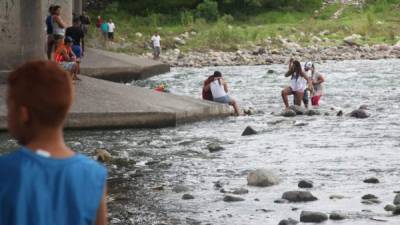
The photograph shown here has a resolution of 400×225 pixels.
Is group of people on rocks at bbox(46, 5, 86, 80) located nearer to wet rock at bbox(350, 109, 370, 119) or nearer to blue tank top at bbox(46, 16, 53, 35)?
blue tank top at bbox(46, 16, 53, 35)

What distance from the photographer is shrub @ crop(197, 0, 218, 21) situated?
68.6m

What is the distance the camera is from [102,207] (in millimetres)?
4066

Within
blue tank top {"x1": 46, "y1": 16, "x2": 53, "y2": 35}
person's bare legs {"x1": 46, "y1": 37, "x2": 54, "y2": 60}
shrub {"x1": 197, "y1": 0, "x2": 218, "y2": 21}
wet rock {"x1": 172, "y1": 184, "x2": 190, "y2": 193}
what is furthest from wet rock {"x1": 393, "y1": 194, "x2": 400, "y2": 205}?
shrub {"x1": 197, "y1": 0, "x2": 218, "y2": 21}

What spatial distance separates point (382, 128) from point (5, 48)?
361 inches

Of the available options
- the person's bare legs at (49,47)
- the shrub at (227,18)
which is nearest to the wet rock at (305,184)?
the person's bare legs at (49,47)

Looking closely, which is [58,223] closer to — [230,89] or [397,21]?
[230,89]

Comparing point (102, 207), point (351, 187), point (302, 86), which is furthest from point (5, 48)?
point (102, 207)

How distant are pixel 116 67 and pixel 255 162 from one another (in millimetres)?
21065

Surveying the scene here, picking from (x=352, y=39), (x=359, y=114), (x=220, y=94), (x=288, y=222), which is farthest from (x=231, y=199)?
(x=352, y=39)

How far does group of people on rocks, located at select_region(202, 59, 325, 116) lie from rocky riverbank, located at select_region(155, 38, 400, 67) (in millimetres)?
23904

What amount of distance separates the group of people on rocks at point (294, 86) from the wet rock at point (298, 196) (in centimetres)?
1124

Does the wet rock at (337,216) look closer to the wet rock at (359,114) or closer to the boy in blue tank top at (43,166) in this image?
the boy in blue tank top at (43,166)

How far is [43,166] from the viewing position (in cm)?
393

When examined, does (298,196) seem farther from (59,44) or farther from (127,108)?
(59,44)
